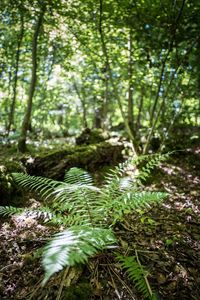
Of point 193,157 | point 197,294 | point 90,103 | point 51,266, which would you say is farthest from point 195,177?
point 90,103

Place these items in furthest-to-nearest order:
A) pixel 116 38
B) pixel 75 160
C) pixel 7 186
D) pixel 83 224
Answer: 1. pixel 116 38
2. pixel 75 160
3. pixel 7 186
4. pixel 83 224

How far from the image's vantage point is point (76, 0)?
5.36m

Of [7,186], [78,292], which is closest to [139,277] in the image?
[78,292]

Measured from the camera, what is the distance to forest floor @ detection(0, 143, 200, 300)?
240cm

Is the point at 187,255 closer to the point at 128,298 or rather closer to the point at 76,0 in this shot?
the point at 128,298

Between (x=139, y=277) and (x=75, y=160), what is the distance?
9.92 ft

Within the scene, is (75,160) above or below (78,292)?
above

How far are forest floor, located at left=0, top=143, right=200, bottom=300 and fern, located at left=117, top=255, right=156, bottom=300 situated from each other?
→ 89 mm

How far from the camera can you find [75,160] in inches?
202

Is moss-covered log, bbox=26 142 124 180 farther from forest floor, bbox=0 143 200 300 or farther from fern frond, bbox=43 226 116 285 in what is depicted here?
fern frond, bbox=43 226 116 285

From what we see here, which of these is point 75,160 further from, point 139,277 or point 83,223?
point 139,277

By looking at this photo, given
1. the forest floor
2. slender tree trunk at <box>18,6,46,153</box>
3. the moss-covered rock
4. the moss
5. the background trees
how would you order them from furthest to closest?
slender tree trunk at <box>18,6,46,153</box>
the background trees
the moss-covered rock
the forest floor
the moss

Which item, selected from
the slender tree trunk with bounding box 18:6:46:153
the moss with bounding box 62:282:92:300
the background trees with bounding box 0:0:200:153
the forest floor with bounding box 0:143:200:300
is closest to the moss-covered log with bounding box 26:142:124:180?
the background trees with bounding box 0:0:200:153

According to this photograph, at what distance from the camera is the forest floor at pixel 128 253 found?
2402mm
